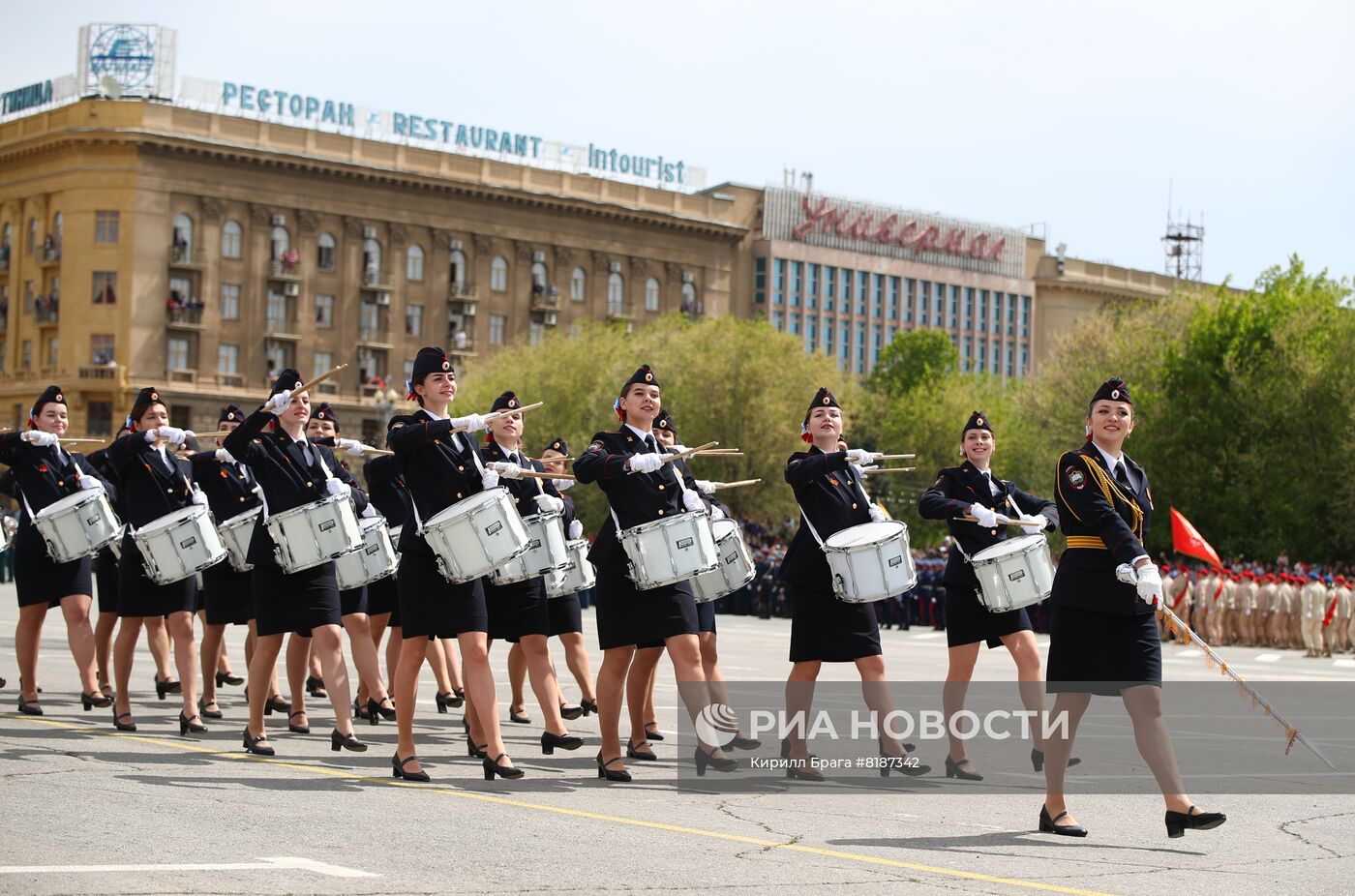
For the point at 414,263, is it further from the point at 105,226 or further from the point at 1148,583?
the point at 1148,583

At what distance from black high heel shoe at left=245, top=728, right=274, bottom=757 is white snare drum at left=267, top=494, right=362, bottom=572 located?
3.64 feet

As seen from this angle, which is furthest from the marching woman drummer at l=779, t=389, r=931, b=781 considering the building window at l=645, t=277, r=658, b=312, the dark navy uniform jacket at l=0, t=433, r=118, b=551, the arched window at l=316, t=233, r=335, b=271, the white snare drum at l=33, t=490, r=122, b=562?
the building window at l=645, t=277, r=658, b=312

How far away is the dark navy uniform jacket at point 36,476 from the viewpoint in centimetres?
1424

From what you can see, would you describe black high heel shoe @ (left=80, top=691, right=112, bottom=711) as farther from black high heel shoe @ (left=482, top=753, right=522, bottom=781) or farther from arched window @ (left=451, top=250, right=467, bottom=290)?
arched window @ (left=451, top=250, right=467, bottom=290)

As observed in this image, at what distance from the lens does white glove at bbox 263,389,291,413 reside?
12.1 metres

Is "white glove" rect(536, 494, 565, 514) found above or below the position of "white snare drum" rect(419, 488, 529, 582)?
above

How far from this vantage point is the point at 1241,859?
8977 mm

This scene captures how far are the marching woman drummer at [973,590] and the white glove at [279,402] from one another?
4156 mm

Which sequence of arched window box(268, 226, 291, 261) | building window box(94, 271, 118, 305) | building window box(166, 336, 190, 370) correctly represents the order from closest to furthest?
building window box(94, 271, 118, 305) < building window box(166, 336, 190, 370) < arched window box(268, 226, 291, 261)

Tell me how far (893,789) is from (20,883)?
18.3 feet

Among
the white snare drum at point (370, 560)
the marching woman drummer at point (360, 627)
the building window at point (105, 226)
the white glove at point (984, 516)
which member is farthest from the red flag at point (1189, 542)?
the building window at point (105, 226)

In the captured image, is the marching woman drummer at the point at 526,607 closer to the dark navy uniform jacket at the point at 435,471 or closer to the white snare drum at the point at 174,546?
the dark navy uniform jacket at the point at 435,471

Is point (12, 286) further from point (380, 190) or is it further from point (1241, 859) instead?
point (1241, 859)

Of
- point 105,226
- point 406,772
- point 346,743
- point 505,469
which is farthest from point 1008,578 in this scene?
point 105,226
